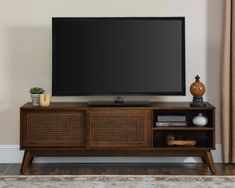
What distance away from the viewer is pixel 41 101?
4.55m

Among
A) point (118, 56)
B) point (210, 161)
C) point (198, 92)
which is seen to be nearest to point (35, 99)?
point (118, 56)

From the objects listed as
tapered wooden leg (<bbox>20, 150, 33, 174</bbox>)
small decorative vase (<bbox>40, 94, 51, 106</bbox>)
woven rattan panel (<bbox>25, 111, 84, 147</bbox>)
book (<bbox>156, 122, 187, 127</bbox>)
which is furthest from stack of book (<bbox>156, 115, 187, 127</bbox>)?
tapered wooden leg (<bbox>20, 150, 33, 174</bbox>)

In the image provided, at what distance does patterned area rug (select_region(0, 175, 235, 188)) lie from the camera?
13.0ft

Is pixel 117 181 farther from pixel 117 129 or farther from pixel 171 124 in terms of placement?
pixel 171 124

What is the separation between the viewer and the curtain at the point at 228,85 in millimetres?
4695

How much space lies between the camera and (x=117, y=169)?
466cm

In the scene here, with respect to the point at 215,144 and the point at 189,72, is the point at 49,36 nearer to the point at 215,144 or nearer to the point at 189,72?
the point at 189,72

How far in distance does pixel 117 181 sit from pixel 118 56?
3.86 ft

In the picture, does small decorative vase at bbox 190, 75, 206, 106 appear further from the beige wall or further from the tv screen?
the beige wall

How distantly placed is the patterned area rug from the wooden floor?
0.29 metres

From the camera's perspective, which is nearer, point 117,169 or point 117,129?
point 117,129

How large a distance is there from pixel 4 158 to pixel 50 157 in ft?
1.45

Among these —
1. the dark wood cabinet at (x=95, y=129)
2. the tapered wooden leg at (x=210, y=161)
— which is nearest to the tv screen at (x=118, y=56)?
the dark wood cabinet at (x=95, y=129)

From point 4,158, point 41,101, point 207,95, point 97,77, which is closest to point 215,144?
point 207,95
